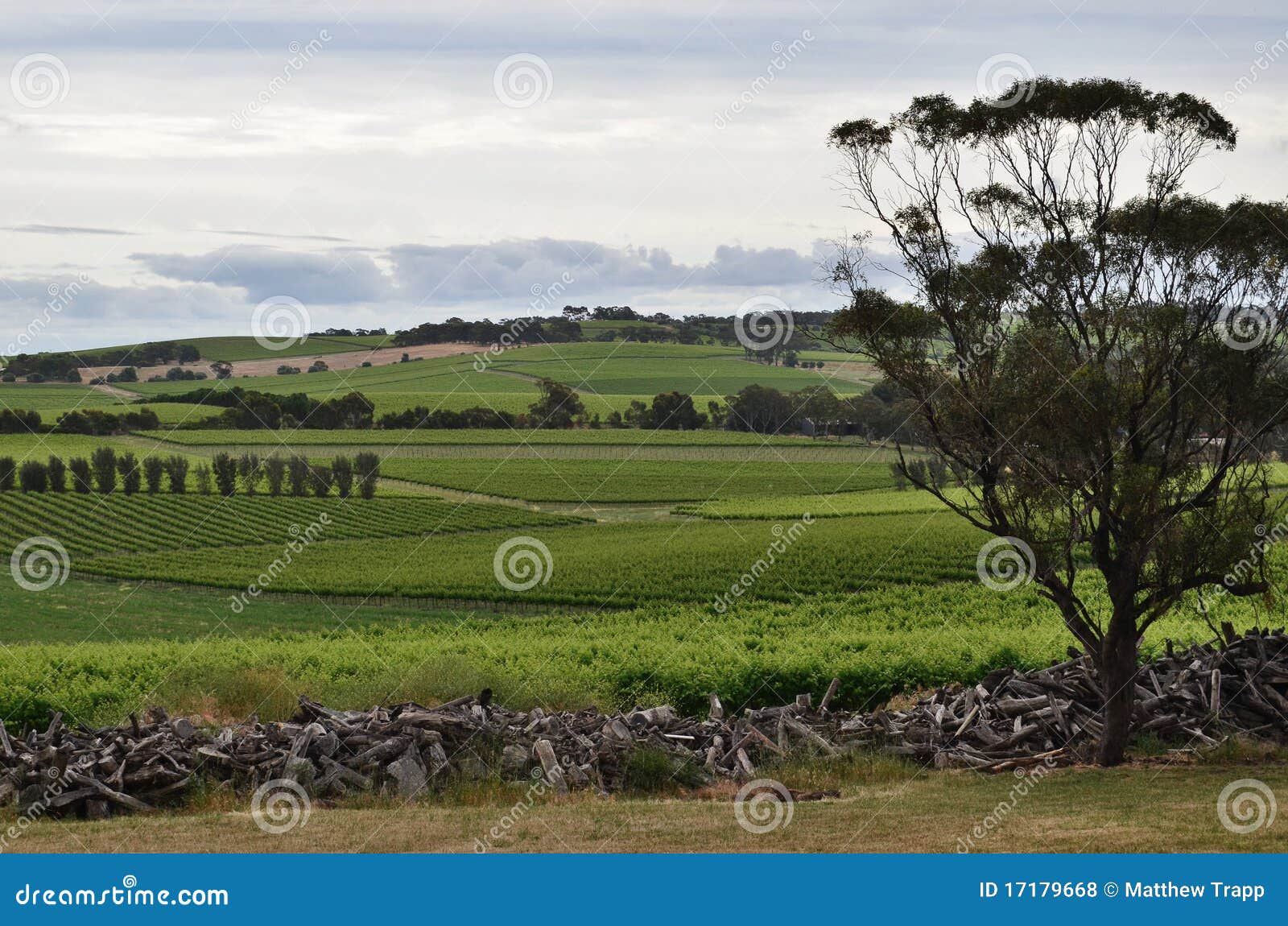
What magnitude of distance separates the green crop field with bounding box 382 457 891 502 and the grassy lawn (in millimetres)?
82933

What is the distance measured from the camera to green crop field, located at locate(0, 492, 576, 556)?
75438 mm

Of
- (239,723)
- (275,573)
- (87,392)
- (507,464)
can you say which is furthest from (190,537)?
(87,392)

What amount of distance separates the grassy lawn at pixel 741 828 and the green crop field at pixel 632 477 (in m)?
82.9

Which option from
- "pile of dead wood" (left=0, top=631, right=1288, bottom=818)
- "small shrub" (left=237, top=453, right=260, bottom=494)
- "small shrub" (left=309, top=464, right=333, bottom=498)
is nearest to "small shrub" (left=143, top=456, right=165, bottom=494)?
"small shrub" (left=237, top=453, right=260, bottom=494)

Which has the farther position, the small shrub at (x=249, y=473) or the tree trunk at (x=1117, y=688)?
the small shrub at (x=249, y=473)

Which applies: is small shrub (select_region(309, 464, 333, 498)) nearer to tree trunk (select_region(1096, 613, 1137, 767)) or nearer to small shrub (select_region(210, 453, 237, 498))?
small shrub (select_region(210, 453, 237, 498))

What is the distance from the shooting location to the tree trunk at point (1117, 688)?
56.5 ft

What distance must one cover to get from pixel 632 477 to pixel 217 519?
40.9 m

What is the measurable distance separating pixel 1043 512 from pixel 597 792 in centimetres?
784

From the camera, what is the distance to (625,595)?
178ft

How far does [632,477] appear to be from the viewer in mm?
110438

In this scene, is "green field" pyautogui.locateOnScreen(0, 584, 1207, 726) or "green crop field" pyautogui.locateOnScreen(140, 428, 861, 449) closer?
"green field" pyautogui.locateOnScreen(0, 584, 1207, 726)

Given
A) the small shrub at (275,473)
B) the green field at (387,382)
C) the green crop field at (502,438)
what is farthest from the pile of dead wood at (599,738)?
the green field at (387,382)

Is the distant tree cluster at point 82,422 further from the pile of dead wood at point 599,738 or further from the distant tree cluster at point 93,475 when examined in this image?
the pile of dead wood at point 599,738
